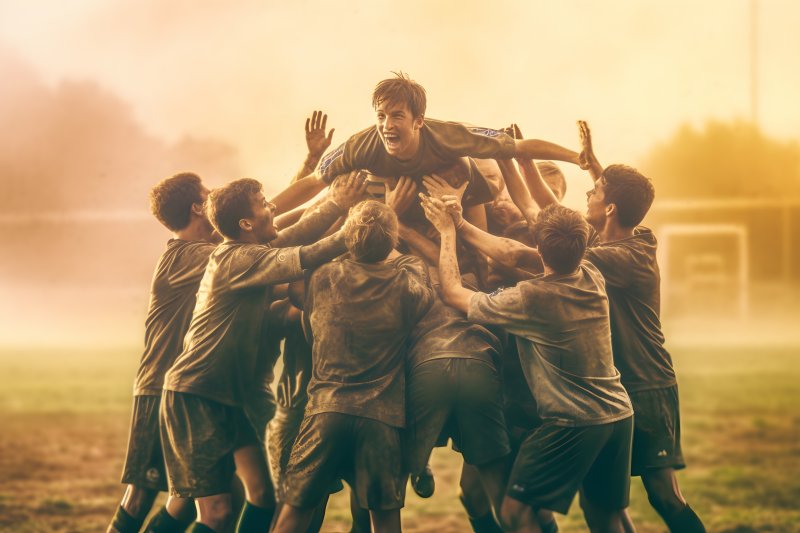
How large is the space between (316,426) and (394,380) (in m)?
0.49

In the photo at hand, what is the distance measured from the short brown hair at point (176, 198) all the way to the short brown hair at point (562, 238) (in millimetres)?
2184

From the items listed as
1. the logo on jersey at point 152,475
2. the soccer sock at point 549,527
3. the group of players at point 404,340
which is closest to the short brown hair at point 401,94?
the group of players at point 404,340

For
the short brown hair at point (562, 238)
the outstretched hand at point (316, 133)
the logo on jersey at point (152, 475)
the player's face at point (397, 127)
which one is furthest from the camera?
the outstretched hand at point (316, 133)

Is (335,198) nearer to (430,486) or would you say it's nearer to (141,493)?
(430,486)

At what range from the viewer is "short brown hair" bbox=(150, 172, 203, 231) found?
5770 mm

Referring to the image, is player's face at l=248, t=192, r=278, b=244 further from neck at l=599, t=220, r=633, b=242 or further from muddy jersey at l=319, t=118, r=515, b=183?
neck at l=599, t=220, r=633, b=242

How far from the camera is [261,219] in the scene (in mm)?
5297

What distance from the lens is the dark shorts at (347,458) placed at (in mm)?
4965

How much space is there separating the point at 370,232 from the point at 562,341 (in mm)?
1172

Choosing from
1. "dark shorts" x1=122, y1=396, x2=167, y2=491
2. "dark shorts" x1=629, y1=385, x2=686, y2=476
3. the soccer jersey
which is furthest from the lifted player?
"dark shorts" x1=629, y1=385, x2=686, y2=476

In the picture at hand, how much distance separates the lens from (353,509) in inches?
270

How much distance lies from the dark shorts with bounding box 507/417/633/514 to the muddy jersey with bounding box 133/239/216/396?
226 centimetres

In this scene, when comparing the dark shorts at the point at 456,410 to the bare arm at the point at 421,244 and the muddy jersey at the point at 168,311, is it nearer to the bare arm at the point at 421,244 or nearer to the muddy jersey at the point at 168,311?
the bare arm at the point at 421,244

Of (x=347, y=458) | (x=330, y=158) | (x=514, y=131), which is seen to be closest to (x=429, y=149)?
(x=330, y=158)
